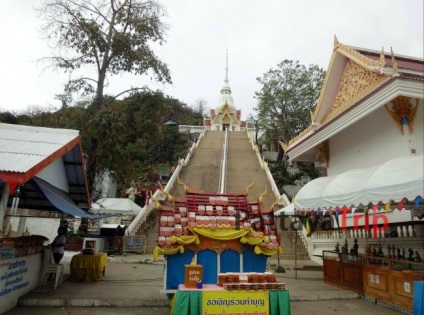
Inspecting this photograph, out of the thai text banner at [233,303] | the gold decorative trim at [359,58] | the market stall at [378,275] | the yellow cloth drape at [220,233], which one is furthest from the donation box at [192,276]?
the gold decorative trim at [359,58]

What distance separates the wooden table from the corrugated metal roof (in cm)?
385

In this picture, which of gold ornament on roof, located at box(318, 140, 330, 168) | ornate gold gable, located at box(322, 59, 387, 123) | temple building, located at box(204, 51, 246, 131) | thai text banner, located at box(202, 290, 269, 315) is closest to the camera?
thai text banner, located at box(202, 290, 269, 315)

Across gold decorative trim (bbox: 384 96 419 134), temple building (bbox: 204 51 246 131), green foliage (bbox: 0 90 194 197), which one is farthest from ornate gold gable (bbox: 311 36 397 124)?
temple building (bbox: 204 51 246 131)

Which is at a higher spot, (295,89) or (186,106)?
(186,106)

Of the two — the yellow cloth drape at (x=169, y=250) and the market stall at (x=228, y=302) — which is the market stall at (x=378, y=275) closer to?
the market stall at (x=228, y=302)

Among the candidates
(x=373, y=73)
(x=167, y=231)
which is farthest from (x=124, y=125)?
(x=373, y=73)

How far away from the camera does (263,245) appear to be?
6.56 m

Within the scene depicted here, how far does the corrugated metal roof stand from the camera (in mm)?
5535

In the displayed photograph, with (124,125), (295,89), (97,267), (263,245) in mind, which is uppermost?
(295,89)

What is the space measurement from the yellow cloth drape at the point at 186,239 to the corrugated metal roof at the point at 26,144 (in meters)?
2.82

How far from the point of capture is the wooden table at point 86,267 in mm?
9234

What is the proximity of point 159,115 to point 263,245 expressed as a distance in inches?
325

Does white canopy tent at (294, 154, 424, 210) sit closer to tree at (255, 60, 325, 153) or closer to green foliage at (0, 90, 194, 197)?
green foliage at (0, 90, 194, 197)

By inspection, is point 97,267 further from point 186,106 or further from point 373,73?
point 186,106
